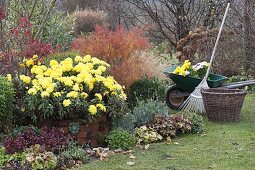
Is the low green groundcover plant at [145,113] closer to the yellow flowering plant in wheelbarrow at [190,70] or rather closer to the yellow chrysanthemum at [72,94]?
the yellow chrysanthemum at [72,94]

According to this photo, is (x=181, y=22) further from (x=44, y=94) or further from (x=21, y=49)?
(x=44, y=94)

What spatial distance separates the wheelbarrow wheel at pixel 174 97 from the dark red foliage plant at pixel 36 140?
3172mm

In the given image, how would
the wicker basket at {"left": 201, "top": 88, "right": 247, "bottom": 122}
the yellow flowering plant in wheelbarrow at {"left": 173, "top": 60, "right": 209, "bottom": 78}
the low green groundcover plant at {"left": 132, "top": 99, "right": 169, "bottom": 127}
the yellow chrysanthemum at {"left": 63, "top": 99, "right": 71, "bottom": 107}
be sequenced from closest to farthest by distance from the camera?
the yellow chrysanthemum at {"left": 63, "top": 99, "right": 71, "bottom": 107} → the low green groundcover plant at {"left": 132, "top": 99, "right": 169, "bottom": 127} → the wicker basket at {"left": 201, "top": 88, "right": 247, "bottom": 122} → the yellow flowering plant in wheelbarrow at {"left": 173, "top": 60, "right": 209, "bottom": 78}

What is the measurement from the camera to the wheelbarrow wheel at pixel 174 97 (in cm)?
862

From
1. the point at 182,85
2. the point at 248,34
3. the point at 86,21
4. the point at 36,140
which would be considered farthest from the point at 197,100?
the point at 86,21

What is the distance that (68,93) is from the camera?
598 cm

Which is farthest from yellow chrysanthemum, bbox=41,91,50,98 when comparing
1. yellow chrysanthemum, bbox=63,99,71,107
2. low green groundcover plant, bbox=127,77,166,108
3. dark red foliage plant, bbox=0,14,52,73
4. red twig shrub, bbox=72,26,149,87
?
low green groundcover plant, bbox=127,77,166,108

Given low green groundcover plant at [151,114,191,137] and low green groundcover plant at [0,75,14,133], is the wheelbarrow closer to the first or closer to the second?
low green groundcover plant at [151,114,191,137]

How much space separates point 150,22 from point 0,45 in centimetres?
793

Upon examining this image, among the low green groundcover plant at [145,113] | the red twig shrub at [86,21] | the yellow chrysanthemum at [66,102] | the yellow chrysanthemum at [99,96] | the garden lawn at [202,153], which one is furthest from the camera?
the red twig shrub at [86,21]

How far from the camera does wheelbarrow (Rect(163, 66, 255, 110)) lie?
27.1ft

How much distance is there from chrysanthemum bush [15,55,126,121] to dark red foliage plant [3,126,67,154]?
242 millimetres

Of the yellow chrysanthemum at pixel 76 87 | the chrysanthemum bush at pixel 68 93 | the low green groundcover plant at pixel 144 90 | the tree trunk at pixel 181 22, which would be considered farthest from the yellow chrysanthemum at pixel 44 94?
the tree trunk at pixel 181 22

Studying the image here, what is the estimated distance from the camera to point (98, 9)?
67.3 ft
